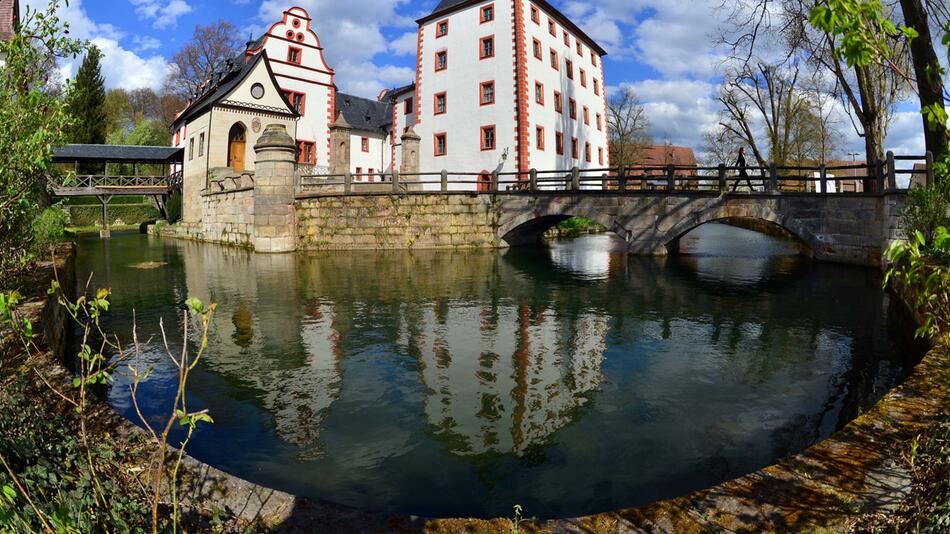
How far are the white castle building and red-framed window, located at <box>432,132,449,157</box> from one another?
64 mm

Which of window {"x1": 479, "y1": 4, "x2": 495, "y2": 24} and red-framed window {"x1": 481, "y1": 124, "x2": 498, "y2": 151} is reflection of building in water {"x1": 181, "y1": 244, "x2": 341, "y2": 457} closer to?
red-framed window {"x1": 481, "y1": 124, "x2": 498, "y2": 151}

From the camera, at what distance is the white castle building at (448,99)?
33.5 metres

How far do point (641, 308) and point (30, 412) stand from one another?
10.4 meters

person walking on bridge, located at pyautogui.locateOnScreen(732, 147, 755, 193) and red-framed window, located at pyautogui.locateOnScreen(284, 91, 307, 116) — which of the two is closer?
person walking on bridge, located at pyautogui.locateOnScreen(732, 147, 755, 193)

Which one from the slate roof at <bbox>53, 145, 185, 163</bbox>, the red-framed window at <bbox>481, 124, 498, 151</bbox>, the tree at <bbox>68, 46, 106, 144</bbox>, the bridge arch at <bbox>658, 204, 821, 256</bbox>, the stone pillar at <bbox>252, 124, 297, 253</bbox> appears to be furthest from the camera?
the tree at <bbox>68, 46, 106, 144</bbox>

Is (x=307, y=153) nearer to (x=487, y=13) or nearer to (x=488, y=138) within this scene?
(x=488, y=138)

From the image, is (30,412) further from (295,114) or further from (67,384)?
(295,114)

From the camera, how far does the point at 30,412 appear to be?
341 cm

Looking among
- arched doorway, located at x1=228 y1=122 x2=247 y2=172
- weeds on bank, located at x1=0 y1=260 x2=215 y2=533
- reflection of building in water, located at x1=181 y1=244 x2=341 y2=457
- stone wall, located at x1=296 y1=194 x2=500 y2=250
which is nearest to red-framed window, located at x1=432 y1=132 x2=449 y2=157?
arched doorway, located at x1=228 y1=122 x2=247 y2=172

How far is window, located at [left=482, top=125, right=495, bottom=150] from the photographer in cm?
3409

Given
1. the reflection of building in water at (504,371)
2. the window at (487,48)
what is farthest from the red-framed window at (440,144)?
the reflection of building in water at (504,371)

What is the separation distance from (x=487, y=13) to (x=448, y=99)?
218 inches

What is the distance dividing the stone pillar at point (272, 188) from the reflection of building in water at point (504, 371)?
15148 mm

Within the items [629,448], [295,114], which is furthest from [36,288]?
[295,114]
